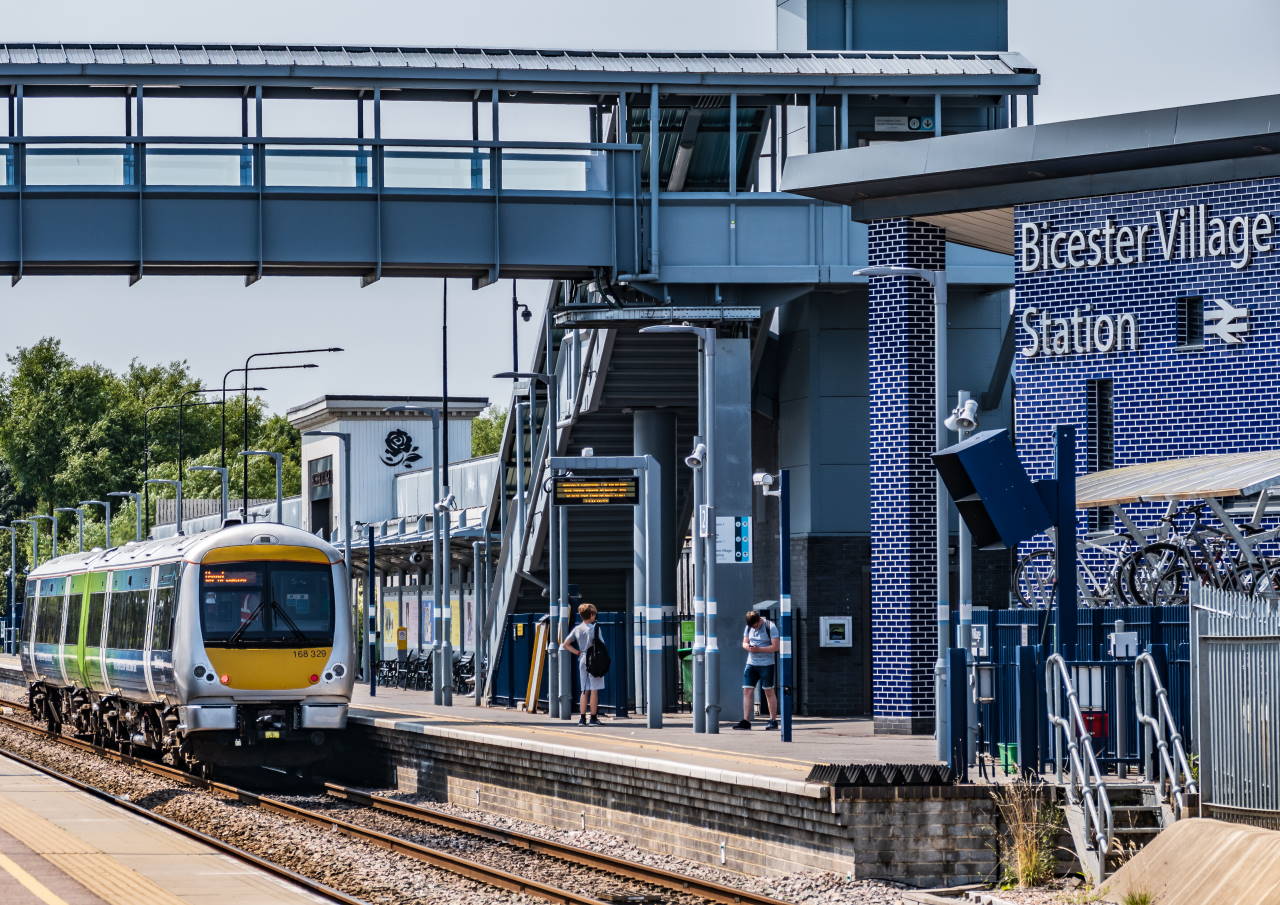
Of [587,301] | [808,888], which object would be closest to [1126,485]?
[808,888]

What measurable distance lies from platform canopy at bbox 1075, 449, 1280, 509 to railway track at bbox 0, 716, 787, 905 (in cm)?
579

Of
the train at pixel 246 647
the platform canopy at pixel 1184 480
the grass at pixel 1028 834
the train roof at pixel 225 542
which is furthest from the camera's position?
the train roof at pixel 225 542

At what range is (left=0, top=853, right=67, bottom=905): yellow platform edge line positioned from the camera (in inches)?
592

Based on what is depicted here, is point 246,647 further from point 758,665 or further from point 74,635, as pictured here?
point 74,635

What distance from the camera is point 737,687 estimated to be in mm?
30781

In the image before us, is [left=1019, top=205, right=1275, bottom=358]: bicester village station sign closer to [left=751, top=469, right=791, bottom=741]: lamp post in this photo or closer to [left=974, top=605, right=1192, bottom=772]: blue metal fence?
[left=751, top=469, right=791, bottom=741]: lamp post

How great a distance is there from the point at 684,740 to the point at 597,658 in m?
4.79

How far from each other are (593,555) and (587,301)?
235 inches

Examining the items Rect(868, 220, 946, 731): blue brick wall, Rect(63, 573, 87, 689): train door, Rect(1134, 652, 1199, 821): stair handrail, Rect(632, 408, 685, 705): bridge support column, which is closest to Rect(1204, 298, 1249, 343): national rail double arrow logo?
Rect(868, 220, 946, 731): blue brick wall

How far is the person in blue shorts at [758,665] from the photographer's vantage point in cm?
2830

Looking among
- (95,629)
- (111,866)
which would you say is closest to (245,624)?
(95,629)

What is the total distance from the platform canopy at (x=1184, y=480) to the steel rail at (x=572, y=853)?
5.70 metres

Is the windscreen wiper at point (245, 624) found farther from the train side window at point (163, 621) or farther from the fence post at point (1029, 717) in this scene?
the fence post at point (1029, 717)

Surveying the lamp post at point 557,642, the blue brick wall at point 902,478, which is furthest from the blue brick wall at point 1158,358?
the lamp post at point 557,642
